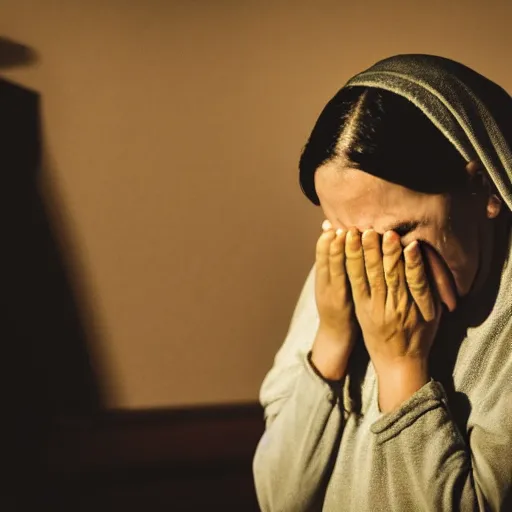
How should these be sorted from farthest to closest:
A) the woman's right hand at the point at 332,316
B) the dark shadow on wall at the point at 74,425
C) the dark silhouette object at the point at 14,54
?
the dark shadow on wall at the point at 74,425
the dark silhouette object at the point at 14,54
the woman's right hand at the point at 332,316

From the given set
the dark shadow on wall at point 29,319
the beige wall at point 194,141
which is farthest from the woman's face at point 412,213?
the dark shadow on wall at point 29,319

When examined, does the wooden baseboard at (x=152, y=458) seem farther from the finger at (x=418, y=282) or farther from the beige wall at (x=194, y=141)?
the finger at (x=418, y=282)

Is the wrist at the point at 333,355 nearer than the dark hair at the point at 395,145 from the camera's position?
No

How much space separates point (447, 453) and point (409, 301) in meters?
0.20

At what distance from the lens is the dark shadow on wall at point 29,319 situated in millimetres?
1262

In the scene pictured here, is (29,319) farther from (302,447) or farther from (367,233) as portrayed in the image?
(367,233)

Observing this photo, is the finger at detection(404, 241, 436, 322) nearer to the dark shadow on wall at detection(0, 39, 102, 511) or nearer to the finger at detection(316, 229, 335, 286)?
the finger at detection(316, 229, 335, 286)

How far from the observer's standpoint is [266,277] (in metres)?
1.38

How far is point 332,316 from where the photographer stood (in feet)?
2.80

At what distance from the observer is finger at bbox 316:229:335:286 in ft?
2.58

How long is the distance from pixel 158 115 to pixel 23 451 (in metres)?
0.88

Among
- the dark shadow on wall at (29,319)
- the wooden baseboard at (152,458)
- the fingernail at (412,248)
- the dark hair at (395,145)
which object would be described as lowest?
the wooden baseboard at (152,458)

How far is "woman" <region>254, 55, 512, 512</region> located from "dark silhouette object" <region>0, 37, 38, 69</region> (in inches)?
28.7

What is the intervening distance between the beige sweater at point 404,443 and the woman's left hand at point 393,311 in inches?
1.2
